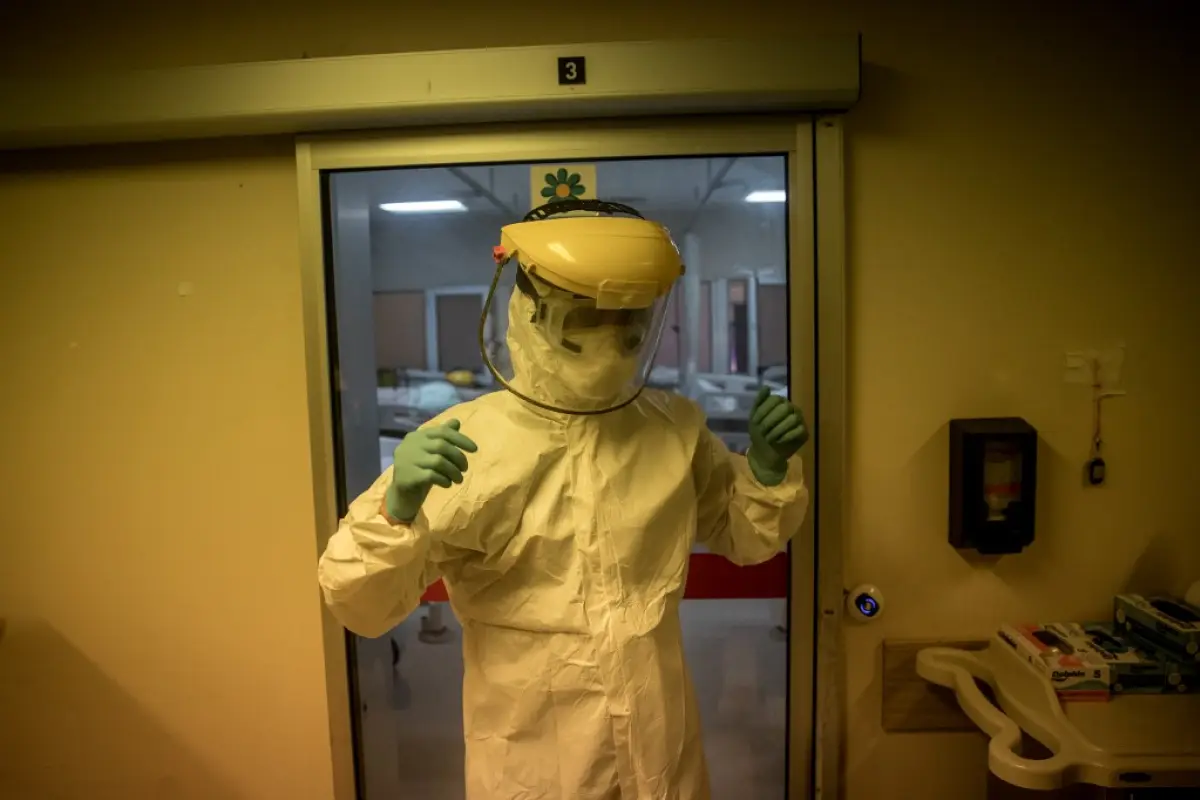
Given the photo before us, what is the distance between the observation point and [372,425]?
1.69 meters

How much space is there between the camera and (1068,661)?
4.29 ft

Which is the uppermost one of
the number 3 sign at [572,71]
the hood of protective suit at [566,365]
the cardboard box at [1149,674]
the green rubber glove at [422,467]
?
the number 3 sign at [572,71]

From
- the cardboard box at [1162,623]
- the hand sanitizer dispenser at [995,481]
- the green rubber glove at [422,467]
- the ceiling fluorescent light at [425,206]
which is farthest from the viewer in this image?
the ceiling fluorescent light at [425,206]

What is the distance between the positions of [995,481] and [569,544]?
865 mm

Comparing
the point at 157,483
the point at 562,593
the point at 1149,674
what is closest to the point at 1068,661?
the point at 1149,674

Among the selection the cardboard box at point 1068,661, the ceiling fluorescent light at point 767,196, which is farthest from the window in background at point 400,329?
the cardboard box at point 1068,661

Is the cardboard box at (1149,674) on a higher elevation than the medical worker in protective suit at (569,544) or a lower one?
lower

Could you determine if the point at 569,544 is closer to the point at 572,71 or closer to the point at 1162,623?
the point at 572,71

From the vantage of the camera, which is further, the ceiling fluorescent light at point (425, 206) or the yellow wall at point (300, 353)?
the ceiling fluorescent light at point (425, 206)

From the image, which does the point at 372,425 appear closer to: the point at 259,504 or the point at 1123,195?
the point at 259,504

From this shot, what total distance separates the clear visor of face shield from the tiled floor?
0.74 m

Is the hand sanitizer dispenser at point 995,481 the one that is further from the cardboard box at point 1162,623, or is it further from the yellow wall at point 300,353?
the cardboard box at point 1162,623

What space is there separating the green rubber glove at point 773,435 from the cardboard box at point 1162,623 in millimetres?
757

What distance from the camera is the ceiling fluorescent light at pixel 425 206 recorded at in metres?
1.67
